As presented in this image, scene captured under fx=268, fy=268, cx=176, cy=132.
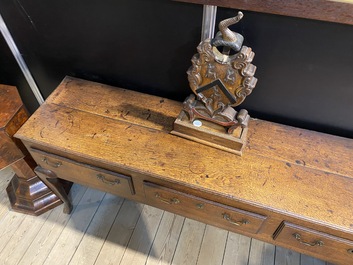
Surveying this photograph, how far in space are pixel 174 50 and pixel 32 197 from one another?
111 centimetres

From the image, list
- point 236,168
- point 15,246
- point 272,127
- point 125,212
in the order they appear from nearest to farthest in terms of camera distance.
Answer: point 236,168, point 272,127, point 15,246, point 125,212

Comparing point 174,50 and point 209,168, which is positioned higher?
point 174,50

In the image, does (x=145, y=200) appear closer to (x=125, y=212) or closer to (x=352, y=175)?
(x=125, y=212)

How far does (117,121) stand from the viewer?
1073 millimetres

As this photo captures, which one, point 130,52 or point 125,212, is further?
point 125,212

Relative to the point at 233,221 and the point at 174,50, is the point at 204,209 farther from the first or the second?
the point at 174,50

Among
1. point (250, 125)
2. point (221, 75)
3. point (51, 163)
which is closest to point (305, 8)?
point (221, 75)

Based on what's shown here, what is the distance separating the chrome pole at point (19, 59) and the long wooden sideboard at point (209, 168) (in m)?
0.35

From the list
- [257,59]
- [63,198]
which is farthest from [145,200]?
[257,59]

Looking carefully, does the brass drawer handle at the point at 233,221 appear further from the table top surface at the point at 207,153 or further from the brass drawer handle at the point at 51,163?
the brass drawer handle at the point at 51,163

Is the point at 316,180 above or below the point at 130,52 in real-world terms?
below

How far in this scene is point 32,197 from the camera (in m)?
1.46

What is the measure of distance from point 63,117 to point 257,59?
785 millimetres

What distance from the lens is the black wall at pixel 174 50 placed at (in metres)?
0.87
